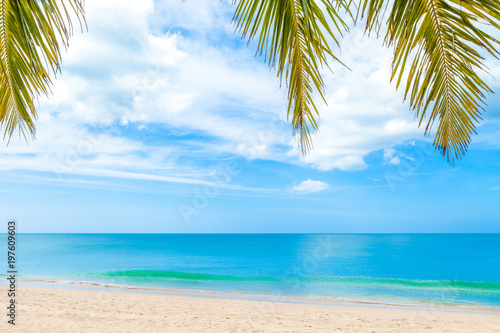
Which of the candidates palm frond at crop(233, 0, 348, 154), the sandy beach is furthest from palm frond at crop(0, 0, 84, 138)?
the sandy beach

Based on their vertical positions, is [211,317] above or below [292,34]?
below

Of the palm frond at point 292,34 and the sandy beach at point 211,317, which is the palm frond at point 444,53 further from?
the sandy beach at point 211,317

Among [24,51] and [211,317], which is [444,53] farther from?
[211,317]

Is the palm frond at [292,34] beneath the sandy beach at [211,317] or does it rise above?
above

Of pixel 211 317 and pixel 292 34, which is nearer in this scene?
pixel 292 34

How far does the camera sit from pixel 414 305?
13.2m

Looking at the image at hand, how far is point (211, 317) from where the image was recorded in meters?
9.47

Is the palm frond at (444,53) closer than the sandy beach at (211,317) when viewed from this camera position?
Yes

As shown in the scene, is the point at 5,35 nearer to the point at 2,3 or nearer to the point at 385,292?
the point at 2,3

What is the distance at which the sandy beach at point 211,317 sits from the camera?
26.8 feet

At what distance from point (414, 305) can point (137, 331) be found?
10490 millimetres

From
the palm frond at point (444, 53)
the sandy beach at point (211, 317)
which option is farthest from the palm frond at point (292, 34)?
the sandy beach at point (211, 317)

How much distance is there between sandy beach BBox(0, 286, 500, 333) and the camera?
818cm

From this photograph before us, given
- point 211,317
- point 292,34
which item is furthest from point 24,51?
point 211,317
